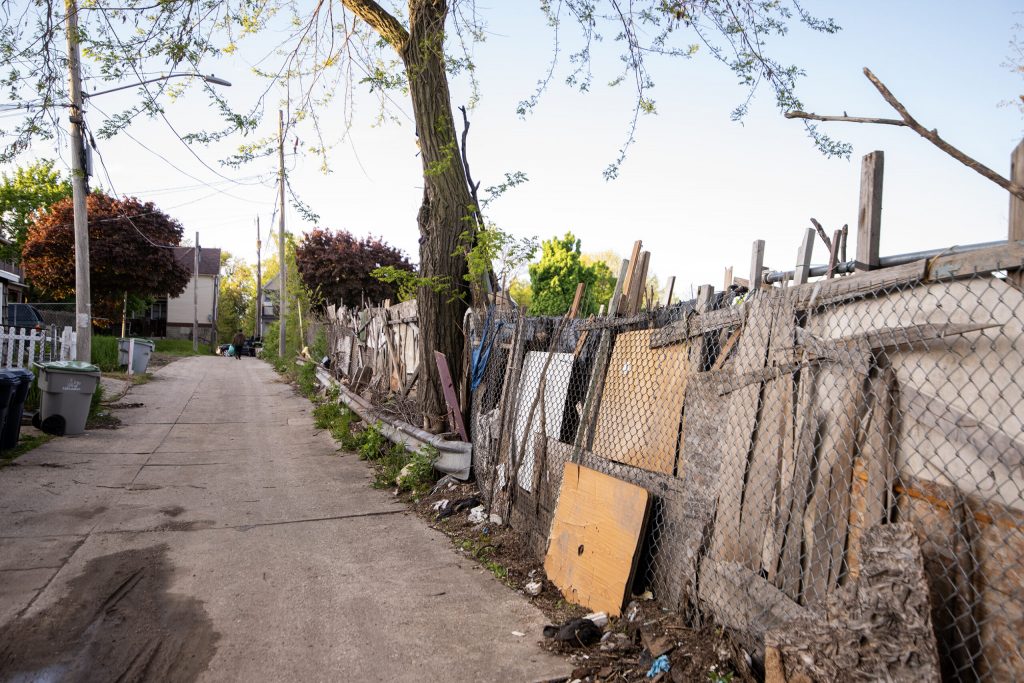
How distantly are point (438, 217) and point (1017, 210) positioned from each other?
19.9ft

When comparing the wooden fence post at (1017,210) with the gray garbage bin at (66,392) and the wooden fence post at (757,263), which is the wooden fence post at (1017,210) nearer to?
the wooden fence post at (757,263)

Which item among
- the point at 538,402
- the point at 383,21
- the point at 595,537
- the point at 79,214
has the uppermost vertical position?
the point at 383,21

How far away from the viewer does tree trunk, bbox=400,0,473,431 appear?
7672 mm

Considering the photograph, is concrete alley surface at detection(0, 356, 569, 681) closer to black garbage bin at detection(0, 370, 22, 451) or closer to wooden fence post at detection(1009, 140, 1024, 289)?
black garbage bin at detection(0, 370, 22, 451)

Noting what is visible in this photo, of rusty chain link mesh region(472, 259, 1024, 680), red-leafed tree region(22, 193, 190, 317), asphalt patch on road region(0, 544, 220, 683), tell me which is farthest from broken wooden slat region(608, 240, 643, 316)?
red-leafed tree region(22, 193, 190, 317)

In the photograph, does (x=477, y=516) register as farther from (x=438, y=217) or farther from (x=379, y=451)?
(x=438, y=217)

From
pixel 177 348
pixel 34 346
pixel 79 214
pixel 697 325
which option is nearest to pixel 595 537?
pixel 697 325

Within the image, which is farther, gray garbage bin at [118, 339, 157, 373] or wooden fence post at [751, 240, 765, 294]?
gray garbage bin at [118, 339, 157, 373]

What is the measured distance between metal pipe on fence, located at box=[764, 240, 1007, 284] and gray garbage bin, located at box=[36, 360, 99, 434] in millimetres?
9761

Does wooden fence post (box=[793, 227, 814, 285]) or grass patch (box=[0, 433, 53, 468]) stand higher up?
wooden fence post (box=[793, 227, 814, 285])

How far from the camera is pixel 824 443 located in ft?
10.1

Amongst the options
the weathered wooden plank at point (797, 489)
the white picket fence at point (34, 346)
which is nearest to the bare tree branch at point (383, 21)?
the weathered wooden plank at point (797, 489)

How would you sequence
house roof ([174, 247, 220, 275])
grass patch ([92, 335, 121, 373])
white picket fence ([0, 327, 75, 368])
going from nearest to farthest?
white picket fence ([0, 327, 75, 368]) → grass patch ([92, 335, 121, 373]) → house roof ([174, 247, 220, 275])

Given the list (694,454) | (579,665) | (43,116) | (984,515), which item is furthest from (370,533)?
(43,116)
